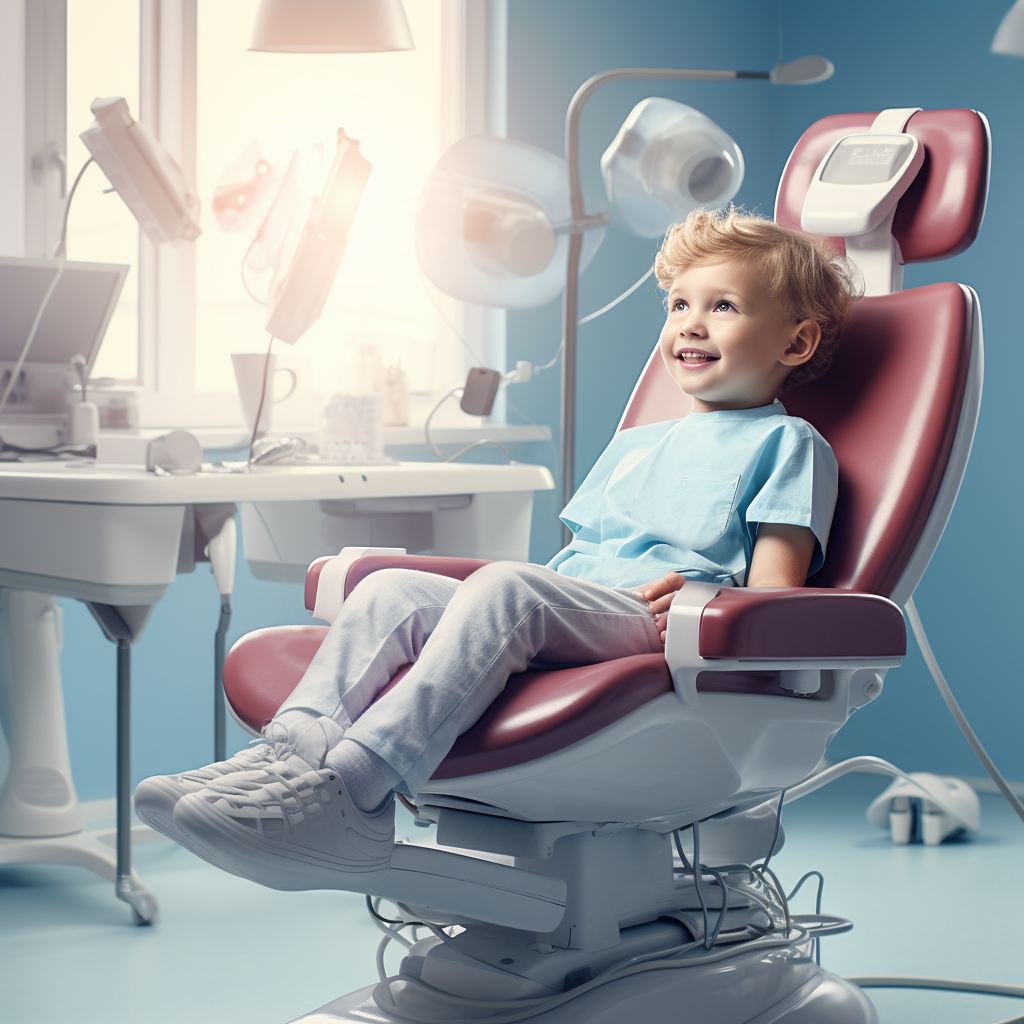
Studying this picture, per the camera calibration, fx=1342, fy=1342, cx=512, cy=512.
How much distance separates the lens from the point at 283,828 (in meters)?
1.07

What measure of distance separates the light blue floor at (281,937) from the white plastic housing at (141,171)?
1.11 m

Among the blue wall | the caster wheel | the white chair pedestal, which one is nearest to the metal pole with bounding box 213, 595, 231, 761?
the white chair pedestal

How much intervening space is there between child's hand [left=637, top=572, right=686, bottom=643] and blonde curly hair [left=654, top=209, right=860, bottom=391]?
0.34 m

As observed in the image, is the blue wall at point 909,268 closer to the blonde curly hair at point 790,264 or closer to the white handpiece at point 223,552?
the white handpiece at point 223,552

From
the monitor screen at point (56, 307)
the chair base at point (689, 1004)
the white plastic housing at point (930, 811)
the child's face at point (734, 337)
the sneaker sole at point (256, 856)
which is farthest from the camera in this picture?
the white plastic housing at point (930, 811)

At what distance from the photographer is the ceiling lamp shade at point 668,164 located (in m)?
2.18

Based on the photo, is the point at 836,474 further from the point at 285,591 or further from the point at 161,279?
the point at 161,279

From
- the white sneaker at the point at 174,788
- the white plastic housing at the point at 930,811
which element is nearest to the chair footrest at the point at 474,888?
the white sneaker at the point at 174,788

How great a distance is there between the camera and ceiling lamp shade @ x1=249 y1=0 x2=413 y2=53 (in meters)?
2.35

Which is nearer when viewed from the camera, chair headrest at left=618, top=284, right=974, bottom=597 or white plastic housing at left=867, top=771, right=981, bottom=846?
chair headrest at left=618, top=284, right=974, bottom=597

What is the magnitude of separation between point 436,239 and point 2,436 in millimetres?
800

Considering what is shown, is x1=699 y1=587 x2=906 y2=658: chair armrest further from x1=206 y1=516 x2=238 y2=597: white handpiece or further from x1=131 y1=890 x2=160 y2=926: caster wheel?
x1=131 y1=890 x2=160 y2=926: caster wheel

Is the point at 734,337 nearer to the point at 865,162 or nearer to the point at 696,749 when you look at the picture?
the point at 865,162

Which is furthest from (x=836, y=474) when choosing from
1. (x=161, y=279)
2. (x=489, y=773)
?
(x=161, y=279)
